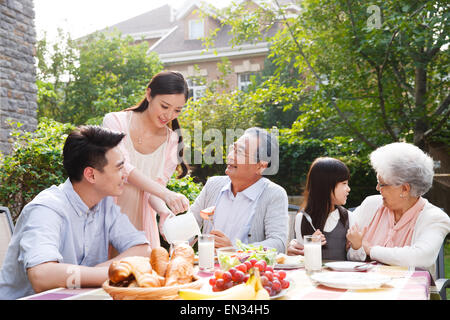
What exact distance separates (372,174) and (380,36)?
11.6 feet

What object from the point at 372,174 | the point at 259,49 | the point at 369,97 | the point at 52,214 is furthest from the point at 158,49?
the point at 52,214

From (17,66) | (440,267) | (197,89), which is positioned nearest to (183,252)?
(440,267)

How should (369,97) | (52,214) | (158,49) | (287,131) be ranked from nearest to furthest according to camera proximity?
(52,214), (369,97), (287,131), (158,49)

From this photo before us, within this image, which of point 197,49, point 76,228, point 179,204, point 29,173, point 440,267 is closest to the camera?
point 76,228

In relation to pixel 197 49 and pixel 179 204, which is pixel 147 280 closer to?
pixel 179 204

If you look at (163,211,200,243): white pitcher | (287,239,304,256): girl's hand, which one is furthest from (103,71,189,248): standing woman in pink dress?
(287,239,304,256): girl's hand

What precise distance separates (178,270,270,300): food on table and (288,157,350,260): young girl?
1434 mm

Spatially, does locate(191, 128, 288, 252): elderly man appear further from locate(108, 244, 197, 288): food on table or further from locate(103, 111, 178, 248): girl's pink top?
locate(108, 244, 197, 288): food on table

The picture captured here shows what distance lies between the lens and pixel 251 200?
292 centimetres

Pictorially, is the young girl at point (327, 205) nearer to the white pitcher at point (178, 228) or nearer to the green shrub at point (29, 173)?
the white pitcher at point (178, 228)

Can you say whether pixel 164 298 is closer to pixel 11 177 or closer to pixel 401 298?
pixel 401 298

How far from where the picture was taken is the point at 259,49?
60.1ft

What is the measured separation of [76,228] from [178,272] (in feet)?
2.39

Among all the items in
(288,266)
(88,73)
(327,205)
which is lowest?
(288,266)
